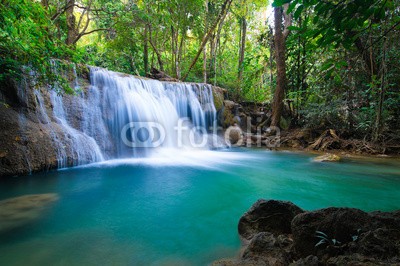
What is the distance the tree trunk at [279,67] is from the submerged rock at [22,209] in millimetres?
10012

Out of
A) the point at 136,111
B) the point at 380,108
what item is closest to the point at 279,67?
the point at 380,108

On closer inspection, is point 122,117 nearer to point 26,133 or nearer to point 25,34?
point 26,133

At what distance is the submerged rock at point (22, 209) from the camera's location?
2.85 metres

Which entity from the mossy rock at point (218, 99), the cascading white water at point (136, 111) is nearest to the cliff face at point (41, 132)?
the cascading white water at point (136, 111)

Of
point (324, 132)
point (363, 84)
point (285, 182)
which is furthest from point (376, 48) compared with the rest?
point (285, 182)

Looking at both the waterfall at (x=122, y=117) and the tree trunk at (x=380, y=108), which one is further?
the tree trunk at (x=380, y=108)

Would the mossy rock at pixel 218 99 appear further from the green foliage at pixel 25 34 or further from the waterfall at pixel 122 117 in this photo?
the green foliage at pixel 25 34

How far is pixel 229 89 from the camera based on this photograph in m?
15.3

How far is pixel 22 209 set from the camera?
129 inches

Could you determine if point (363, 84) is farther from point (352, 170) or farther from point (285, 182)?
point (285, 182)

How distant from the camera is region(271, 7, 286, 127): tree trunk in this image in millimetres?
10688

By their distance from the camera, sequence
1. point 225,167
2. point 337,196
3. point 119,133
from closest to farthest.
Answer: point 337,196, point 225,167, point 119,133

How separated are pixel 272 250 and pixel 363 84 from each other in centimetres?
934

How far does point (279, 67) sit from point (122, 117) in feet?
24.3
